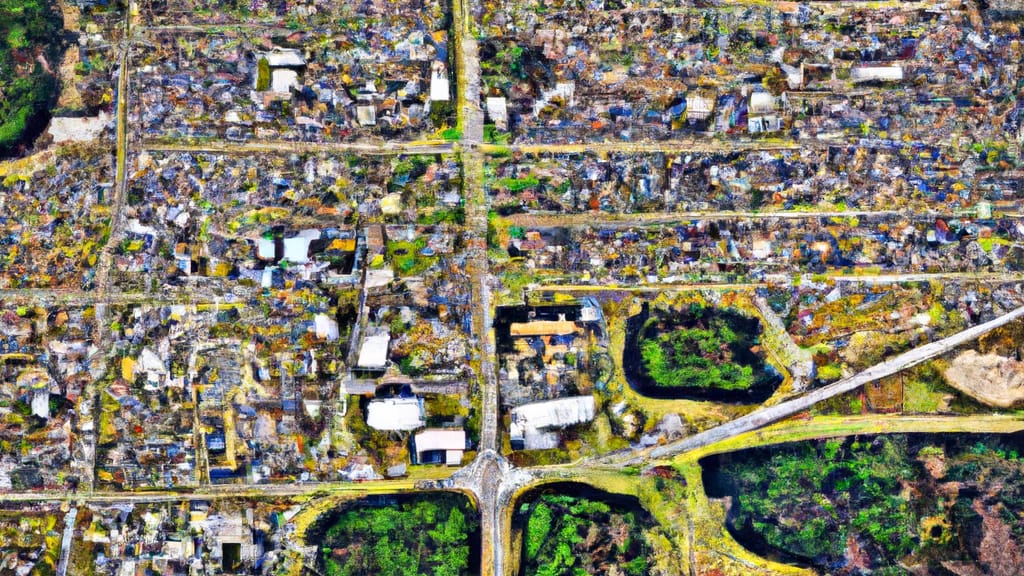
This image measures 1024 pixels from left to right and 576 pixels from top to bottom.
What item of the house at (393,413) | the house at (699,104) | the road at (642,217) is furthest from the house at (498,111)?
the house at (393,413)

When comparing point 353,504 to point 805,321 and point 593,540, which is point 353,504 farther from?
point 805,321

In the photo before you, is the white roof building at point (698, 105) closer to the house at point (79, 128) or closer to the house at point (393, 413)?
the house at point (393, 413)

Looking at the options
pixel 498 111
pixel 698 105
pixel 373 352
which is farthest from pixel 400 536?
pixel 698 105

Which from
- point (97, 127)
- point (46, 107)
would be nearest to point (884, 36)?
point (97, 127)

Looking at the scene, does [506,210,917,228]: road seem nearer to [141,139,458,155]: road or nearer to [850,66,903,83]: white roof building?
[141,139,458,155]: road

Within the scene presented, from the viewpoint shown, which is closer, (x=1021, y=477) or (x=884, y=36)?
(x=1021, y=477)

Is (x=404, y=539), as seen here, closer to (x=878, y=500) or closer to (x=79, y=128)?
(x=878, y=500)
